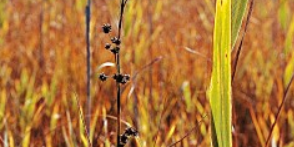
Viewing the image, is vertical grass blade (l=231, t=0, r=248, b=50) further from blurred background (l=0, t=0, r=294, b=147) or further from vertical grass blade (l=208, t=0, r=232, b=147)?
blurred background (l=0, t=0, r=294, b=147)

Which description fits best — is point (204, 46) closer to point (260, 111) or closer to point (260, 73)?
point (260, 73)

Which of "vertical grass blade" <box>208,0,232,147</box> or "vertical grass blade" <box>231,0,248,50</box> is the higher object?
"vertical grass blade" <box>231,0,248,50</box>

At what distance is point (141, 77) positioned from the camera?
1.71m

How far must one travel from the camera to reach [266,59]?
191cm

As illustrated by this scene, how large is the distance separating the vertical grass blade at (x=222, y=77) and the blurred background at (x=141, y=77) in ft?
1.49

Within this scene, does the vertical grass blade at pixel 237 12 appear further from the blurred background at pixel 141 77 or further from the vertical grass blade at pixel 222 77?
the blurred background at pixel 141 77

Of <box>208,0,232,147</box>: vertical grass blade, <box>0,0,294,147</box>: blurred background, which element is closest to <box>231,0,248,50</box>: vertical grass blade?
<box>208,0,232,147</box>: vertical grass blade

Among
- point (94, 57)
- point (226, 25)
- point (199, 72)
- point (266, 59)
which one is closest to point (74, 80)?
point (94, 57)

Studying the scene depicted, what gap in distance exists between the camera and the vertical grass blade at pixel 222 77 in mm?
626

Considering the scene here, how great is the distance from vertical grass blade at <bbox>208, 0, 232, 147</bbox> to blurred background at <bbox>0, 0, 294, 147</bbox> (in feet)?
1.49

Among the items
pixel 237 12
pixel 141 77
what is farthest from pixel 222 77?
pixel 141 77

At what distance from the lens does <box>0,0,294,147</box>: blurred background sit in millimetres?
1282

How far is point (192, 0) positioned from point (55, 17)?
29.7 inches

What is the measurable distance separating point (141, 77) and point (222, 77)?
3.56ft
